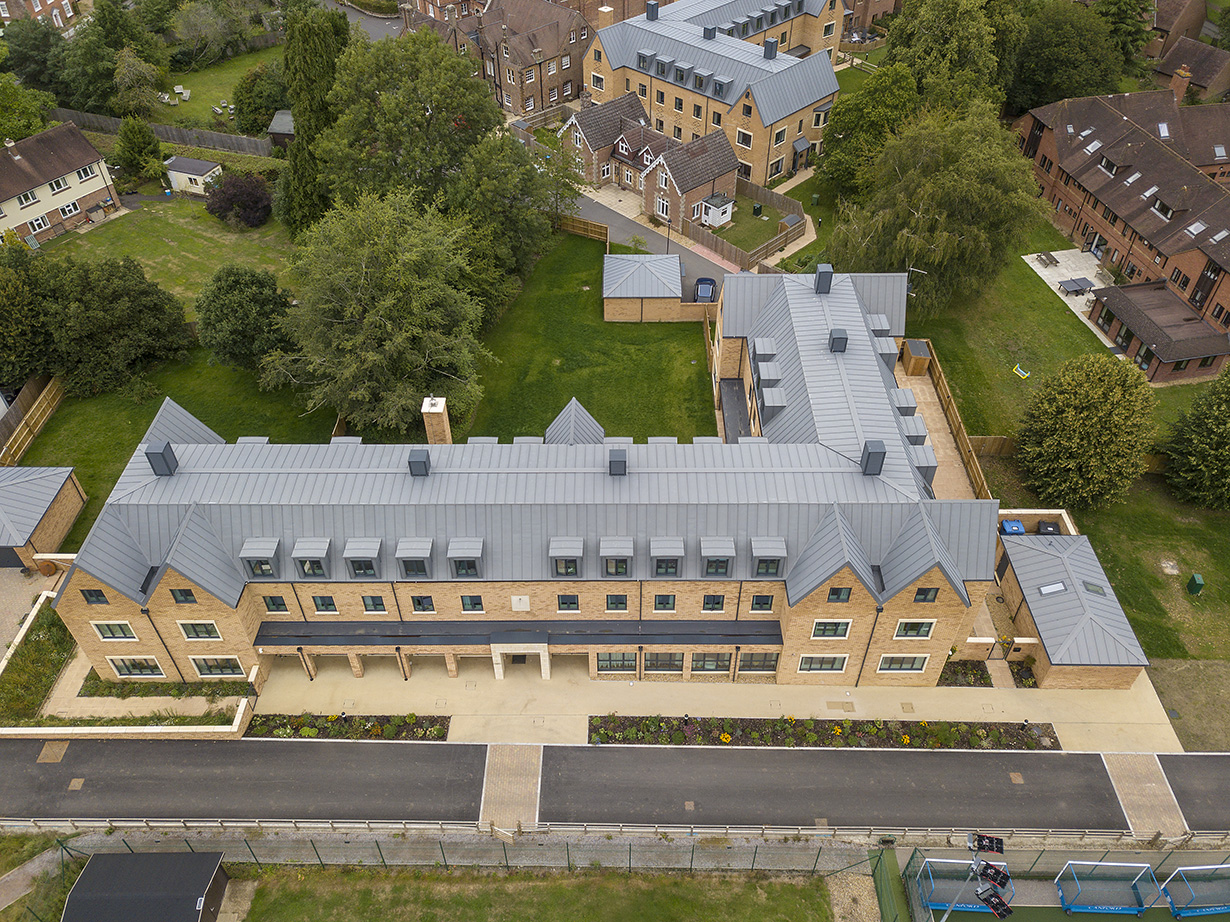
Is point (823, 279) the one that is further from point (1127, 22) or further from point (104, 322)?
point (1127, 22)

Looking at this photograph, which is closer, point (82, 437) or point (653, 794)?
point (653, 794)

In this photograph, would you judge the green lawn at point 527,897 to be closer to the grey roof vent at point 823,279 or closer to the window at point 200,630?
the window at point 200,630

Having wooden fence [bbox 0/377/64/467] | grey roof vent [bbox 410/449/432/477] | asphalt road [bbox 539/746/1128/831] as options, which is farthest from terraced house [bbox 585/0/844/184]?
asphalt road [bbox 539/746/1128/831]

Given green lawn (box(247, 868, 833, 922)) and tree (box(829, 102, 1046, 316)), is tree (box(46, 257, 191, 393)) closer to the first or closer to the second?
green lawn (box(247, 868, 833, 922))

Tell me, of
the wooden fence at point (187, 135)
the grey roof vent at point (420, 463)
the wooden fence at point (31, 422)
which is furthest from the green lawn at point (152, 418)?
the wooden fence at point (187, 135)

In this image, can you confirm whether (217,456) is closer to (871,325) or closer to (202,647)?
(202,647)

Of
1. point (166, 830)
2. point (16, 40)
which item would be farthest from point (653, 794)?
point (16, 40)
